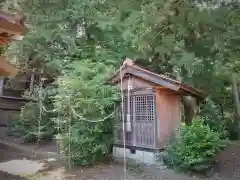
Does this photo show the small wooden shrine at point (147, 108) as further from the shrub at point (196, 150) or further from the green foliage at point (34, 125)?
the green foliage at point (34, 125)

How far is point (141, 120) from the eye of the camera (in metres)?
9.91

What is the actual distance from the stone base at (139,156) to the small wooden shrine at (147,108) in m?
0.05

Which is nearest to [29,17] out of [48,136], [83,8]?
[83,8]

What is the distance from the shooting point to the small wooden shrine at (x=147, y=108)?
31.3ft

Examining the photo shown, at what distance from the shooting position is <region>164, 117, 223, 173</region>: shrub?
27.4ft

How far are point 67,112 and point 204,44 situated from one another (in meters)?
4.73

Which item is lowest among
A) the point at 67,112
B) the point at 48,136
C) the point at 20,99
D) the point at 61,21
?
the point at 48,136

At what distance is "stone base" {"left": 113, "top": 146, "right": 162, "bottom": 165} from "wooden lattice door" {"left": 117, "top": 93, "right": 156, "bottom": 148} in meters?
0.27

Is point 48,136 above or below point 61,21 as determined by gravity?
below

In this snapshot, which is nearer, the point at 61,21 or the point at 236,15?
the point at 236,15

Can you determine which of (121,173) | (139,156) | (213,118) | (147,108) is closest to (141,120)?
(147,108)

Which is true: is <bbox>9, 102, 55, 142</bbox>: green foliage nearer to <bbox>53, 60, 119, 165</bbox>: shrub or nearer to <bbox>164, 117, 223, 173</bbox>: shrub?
<bbox>53, 60, 119, 165</bbox>: shrub

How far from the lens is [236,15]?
7242 mm

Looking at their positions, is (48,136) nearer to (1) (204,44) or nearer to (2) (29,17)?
(2) (29,17)
